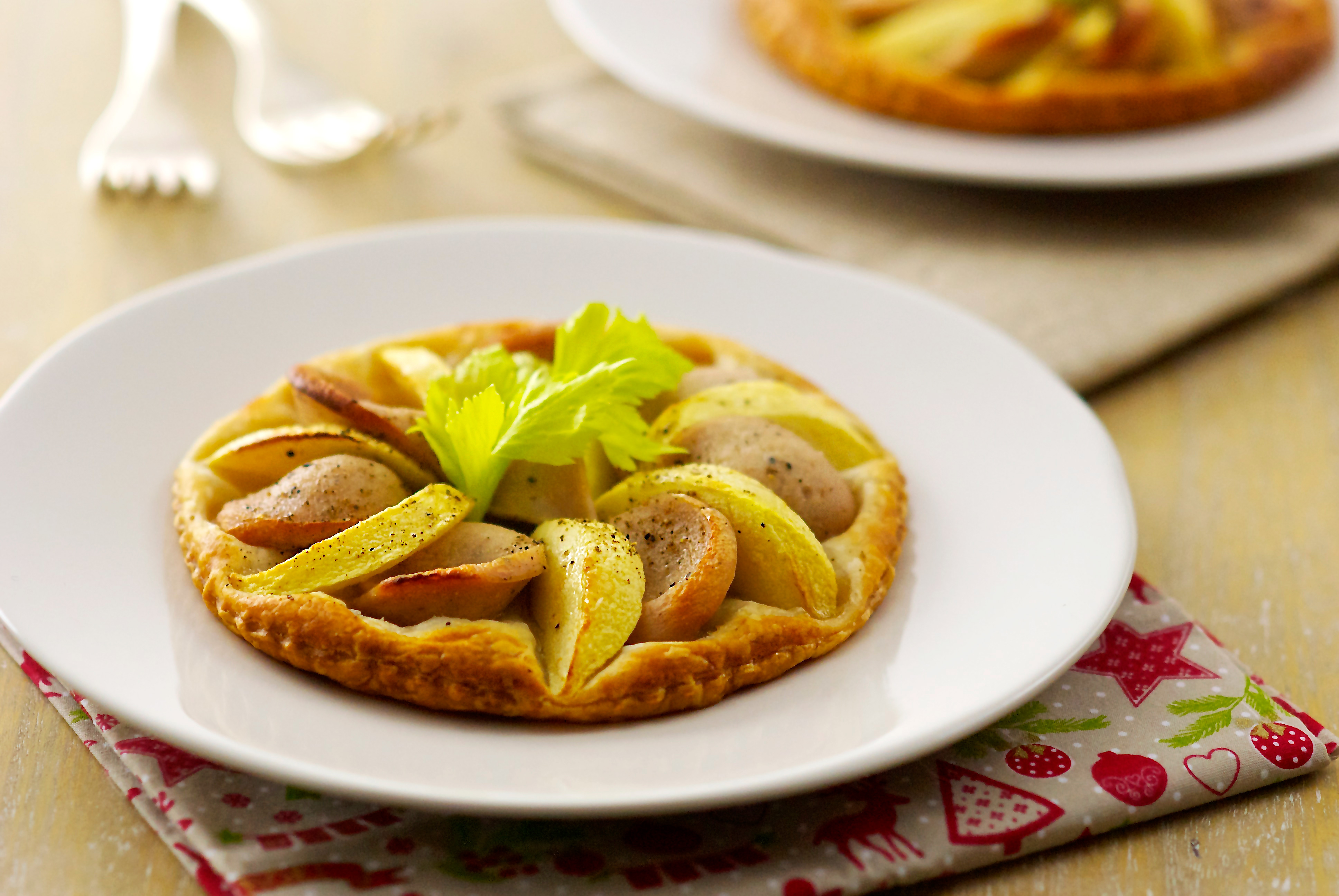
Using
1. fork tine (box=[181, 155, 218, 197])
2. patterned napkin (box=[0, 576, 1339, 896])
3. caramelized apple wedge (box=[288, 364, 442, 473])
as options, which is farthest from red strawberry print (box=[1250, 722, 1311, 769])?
fork tine (box=[181, 155, 218, 197])

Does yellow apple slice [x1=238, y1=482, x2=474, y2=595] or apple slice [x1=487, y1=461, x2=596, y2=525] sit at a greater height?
yellow apple slice [x1=238, y1=482, x2=474, y2=595]

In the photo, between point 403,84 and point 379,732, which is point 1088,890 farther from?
point 403,84

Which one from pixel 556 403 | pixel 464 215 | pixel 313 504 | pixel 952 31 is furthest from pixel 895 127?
pixel 313 504

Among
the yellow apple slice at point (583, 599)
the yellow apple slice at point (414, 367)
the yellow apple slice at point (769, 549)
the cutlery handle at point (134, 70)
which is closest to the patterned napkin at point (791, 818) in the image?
the yellow apple slice at point (583, 599)

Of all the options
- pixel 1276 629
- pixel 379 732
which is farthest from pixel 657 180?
pixel 379 732

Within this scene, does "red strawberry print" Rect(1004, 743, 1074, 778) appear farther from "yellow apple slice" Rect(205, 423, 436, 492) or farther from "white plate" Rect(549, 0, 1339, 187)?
"white plate" Rect(549, 0, 1339, 187)

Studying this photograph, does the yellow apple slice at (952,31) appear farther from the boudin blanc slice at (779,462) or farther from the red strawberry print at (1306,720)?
the red strawberry print at (1306,720)
